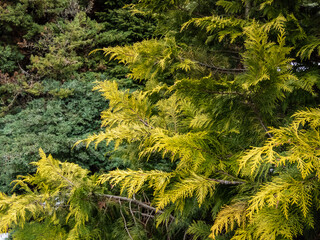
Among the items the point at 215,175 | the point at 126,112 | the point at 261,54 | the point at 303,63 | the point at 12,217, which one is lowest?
the point at 12,217

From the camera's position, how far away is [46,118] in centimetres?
561

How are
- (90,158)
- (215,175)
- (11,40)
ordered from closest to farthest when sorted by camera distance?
(215,175) < (90,158) < (11,40)

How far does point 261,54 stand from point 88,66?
21.7 ft

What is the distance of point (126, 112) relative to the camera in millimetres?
2146

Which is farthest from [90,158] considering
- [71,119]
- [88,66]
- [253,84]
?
[253,84]

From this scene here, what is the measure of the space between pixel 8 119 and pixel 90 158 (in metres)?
2.22

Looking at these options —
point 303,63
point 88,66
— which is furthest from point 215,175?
point 88,66

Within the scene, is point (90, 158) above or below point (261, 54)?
below

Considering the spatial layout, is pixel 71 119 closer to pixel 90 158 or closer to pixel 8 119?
pixel 90 158

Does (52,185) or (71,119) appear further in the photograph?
(71,119)

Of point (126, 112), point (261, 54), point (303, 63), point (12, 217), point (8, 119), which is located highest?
point (261, 54)

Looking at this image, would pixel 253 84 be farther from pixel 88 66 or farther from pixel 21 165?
pixel 88 66

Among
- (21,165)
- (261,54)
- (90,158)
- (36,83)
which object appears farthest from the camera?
(36,83)

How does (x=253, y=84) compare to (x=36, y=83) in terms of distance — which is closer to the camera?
(x=253, y=84)
